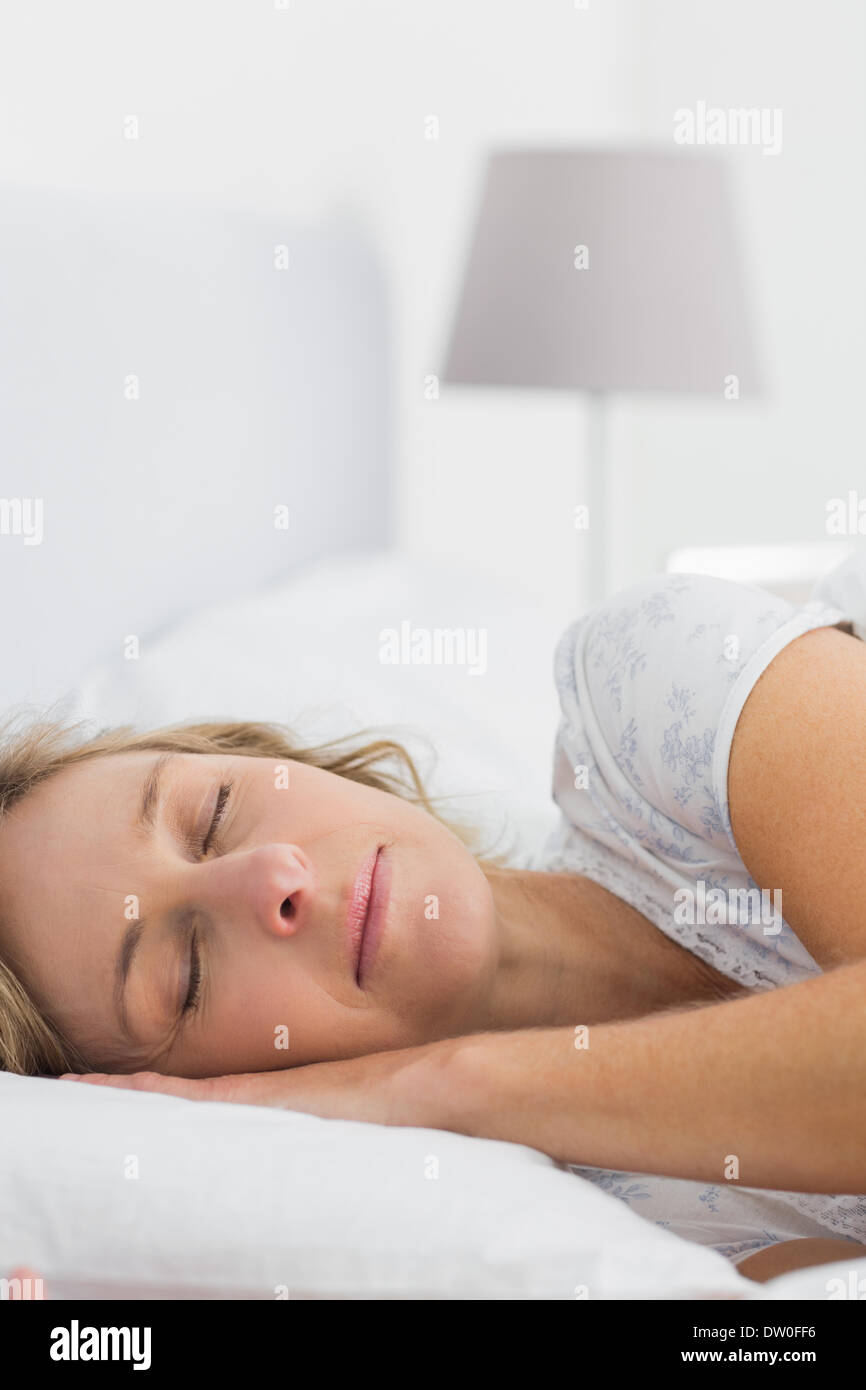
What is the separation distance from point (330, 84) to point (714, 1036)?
5.90 ft

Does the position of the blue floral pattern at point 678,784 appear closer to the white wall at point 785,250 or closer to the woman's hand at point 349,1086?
the woman's hand at point 349,1086

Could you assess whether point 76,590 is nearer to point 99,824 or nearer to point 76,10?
point 99,824

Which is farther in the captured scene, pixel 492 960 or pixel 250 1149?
pixel 492 960

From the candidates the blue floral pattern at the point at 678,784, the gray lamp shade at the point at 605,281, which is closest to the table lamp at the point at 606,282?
the gray lamp shade at the point at 605,281

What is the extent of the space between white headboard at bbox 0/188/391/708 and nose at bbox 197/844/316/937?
1.71ft

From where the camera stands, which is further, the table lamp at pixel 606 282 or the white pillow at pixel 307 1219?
the table lamp at pixel 606 282

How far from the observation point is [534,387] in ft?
6.83

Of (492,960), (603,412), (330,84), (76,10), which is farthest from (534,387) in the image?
(492,960)

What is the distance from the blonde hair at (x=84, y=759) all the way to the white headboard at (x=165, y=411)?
0.21 m

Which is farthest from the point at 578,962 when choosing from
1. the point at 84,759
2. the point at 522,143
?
the point at 522,143

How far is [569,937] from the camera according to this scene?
109 cm

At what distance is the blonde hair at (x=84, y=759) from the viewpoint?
0.94 m

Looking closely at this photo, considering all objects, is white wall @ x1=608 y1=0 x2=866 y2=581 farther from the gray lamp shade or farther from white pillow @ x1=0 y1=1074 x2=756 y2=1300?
white pillow @ x1=0 y1=1074 x2=756 y2=1300

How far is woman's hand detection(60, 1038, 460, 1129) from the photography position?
2.69ft
